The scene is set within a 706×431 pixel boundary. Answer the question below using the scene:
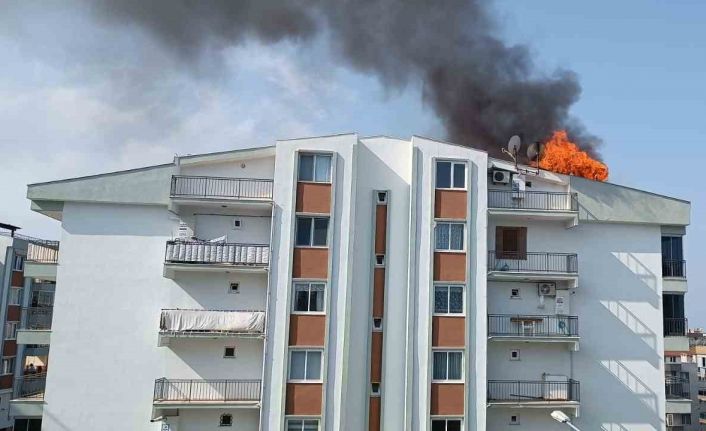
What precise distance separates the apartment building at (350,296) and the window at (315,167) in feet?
0.37

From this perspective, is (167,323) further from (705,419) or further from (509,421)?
(705,419)

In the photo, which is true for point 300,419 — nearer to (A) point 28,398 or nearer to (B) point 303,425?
(B) point 303,425

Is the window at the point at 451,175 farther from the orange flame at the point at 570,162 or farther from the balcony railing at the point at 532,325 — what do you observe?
the orange flame at the point at 570,162

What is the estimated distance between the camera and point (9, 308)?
135 feet

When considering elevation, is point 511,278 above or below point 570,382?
above

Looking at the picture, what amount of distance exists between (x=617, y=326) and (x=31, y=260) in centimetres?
2441

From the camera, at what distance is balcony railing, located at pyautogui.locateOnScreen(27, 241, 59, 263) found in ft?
81.8

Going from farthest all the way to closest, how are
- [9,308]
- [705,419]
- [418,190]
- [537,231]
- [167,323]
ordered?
[705,419] → [9,308] → [537,231] → [418,190] → [167,323]

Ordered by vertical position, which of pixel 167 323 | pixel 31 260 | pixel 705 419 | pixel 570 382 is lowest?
pixel 705 419

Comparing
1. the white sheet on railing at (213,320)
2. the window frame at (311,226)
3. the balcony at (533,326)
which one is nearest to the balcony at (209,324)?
the white sheet on railing at (213,320)

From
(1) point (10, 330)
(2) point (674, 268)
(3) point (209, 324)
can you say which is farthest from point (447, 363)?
(1) point (10, 330)

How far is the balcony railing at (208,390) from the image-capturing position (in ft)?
77.3

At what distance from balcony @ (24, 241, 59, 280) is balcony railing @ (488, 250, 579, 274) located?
17757mm

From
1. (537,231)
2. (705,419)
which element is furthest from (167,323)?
(705,419)
